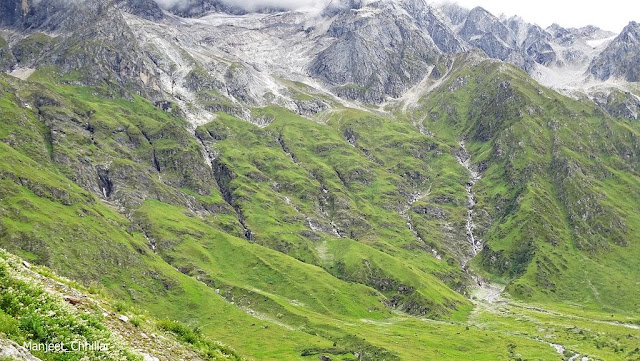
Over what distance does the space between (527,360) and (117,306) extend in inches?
8327

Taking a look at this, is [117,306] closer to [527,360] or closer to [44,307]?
[44,307]

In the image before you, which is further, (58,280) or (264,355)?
(264,355)

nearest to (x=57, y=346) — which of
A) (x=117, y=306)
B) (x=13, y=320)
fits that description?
(x=13, y=320)

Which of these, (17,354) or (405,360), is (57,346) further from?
(405,360)

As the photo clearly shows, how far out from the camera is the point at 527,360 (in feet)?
655

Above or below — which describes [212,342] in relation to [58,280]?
below

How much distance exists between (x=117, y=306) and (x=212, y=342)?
537 centimetres

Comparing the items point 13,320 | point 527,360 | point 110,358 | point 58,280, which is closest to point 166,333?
point 58,280

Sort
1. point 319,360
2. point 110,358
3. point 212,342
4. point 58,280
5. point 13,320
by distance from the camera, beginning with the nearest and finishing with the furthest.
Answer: point 13,320 → point 110,358 → point 58,280 → point 212,342 → point 319,360

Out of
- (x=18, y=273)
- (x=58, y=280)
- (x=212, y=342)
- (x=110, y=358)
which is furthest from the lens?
(x=212, y=342)

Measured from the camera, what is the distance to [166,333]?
922 inches


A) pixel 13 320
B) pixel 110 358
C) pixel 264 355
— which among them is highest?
pixel 13 320

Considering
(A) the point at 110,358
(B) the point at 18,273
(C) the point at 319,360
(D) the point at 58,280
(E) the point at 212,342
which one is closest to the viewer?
(A) the point at 110,358

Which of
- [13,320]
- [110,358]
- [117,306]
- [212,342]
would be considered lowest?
[212,342]
